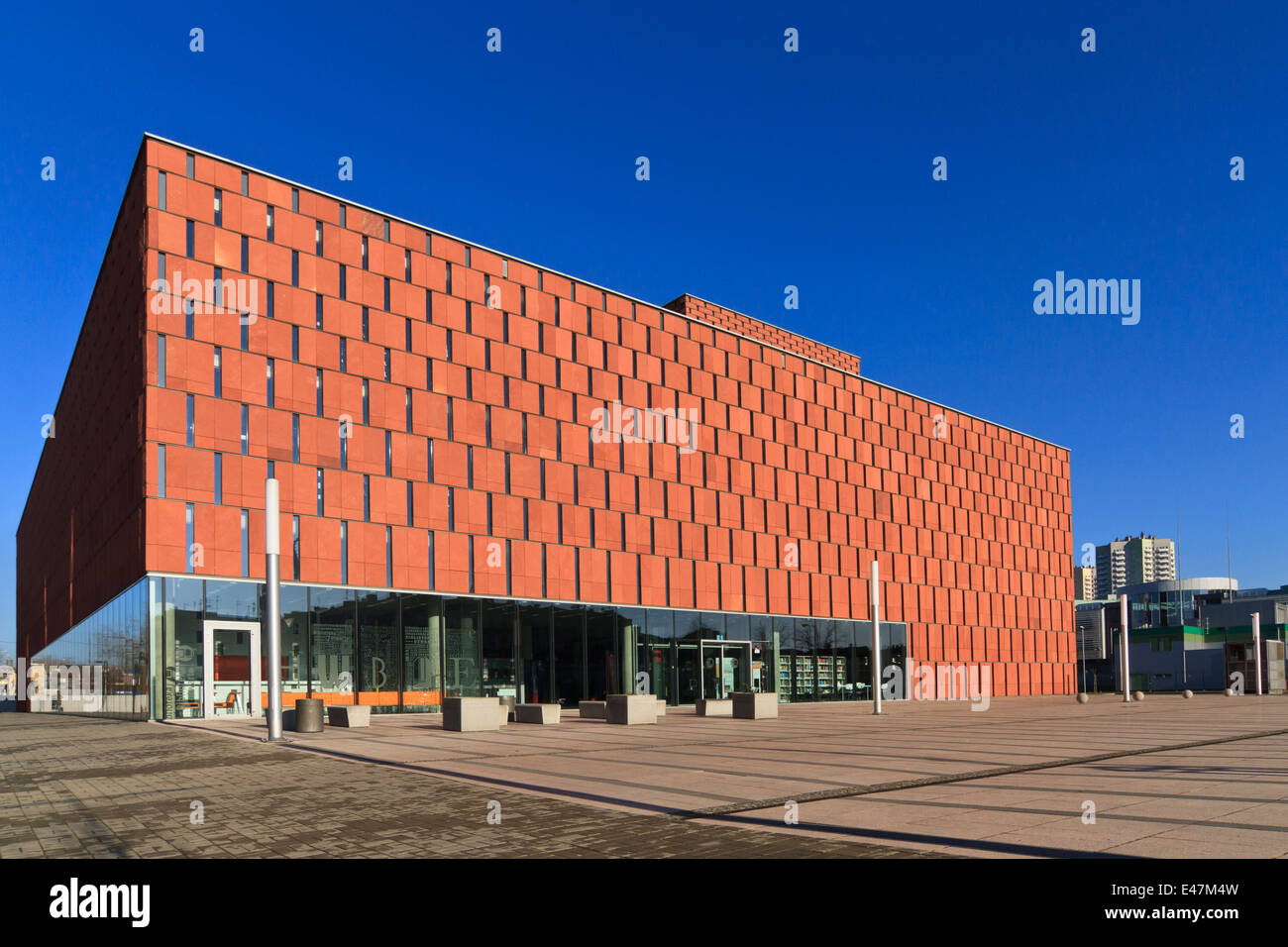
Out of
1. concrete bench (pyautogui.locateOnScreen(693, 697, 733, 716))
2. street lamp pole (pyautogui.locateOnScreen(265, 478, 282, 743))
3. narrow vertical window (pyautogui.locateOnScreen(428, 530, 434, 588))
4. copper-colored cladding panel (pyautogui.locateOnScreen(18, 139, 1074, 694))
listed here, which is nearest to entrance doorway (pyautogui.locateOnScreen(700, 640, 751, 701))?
copper-colored cladding panel (pyautogui.locateOnScreen(18, 139, 1074, 694))

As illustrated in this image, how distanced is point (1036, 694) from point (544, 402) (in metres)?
49.1

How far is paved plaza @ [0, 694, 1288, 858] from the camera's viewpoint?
9.02m

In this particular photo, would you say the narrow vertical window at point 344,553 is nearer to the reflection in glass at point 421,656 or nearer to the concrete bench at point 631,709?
the reflection in glass at point 421,656

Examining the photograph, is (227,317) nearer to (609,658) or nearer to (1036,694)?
(609,658)

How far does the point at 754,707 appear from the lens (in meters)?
34.2

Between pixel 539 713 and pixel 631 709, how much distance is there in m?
2.78

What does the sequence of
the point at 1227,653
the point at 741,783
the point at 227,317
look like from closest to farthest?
the point at 741,783 < the point at 227,317 < the point at 1227,653

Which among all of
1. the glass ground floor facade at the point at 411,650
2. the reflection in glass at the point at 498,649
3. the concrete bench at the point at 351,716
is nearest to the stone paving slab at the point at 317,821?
the concrete bench at the point at 351,716

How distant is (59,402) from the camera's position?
65.0 metres

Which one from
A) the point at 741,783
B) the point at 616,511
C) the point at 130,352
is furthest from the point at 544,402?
the point at 741,783

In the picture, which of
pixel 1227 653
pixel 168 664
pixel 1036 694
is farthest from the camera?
A: pixel 1227 653

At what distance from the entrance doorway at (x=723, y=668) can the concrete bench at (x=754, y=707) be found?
1510 centimetres

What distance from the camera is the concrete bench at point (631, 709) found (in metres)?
30.2

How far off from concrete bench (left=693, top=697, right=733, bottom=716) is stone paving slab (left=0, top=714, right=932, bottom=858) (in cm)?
1933
